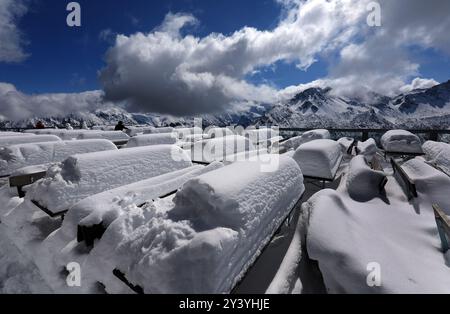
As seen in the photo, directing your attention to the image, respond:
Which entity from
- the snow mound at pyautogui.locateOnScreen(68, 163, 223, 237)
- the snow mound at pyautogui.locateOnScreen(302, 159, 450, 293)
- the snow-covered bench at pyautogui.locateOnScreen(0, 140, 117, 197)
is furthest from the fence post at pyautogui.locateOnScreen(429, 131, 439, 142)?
the snow-covered bench at pyautogui.locateOnScreen(0, 140, 117, 197)

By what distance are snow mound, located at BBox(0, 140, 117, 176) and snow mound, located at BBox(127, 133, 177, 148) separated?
5.56 ft

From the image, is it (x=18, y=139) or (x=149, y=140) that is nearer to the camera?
(x=18, y=139)

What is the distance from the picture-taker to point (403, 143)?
8.40 meters

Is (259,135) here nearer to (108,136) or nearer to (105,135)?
(108,136)

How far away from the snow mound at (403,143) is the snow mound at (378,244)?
4.70 meters

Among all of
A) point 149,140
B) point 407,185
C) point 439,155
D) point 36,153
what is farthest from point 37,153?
point 439,155

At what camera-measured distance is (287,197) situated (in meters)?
3.65

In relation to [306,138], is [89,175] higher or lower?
lower

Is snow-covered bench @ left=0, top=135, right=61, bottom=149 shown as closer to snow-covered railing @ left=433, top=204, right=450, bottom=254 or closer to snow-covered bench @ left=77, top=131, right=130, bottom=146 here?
snow-covered bench @ left=77, top=131, right=130, bottom=146

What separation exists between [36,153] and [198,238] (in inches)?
289

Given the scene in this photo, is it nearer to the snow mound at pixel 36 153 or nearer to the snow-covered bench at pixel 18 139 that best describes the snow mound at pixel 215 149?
the snow mound at pixel 36 153

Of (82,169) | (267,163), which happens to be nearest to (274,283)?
(267,163)

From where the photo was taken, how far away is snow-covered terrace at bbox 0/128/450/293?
2.08 metres

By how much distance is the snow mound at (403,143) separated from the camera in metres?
8.16
